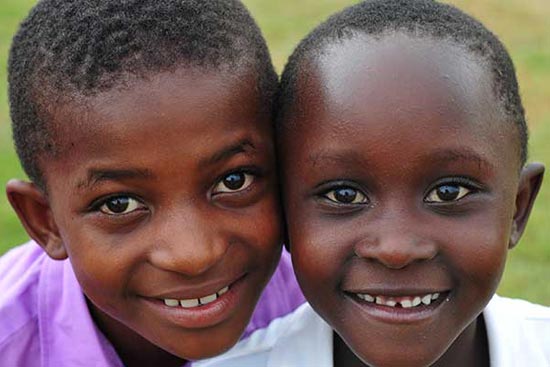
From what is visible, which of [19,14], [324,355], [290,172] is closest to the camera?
[290,172]

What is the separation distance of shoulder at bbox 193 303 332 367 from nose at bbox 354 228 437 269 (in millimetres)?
438

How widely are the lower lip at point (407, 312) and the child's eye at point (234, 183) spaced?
0.40 metres

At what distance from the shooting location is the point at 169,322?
239 centimetres

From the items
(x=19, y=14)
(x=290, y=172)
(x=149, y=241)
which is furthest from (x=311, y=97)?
(x=19, y=14)

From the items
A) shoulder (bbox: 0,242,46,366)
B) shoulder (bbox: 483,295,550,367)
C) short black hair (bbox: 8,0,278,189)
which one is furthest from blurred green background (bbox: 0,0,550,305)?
shoulder (bbox: 0,242,46,366)

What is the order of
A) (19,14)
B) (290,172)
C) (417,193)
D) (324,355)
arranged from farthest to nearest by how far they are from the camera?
1. (19,14)
2. (324,355)
3. (290,172)
4. (417,193)

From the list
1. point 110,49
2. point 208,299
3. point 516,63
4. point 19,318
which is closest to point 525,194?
point 208,299

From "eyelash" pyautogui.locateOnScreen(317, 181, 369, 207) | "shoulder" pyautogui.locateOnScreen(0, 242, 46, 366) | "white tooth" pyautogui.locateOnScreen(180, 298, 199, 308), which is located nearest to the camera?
"eyelash" pyautogui.locateOnScreen(317, 181, 369, 207)

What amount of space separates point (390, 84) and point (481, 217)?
1.14ft

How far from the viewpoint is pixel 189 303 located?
2369 mm

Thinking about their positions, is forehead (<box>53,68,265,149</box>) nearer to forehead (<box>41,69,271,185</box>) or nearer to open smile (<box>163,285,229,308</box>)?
forehead (<box>41,69,271,185</box>)

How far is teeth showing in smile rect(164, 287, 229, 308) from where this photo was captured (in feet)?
7.73

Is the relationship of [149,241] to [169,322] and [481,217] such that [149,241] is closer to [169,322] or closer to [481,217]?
[169,322]

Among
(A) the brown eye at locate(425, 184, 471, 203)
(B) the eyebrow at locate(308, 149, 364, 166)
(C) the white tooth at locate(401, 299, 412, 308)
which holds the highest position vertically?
(B) the eyebrow at locate(308, 149, 364, 166)
